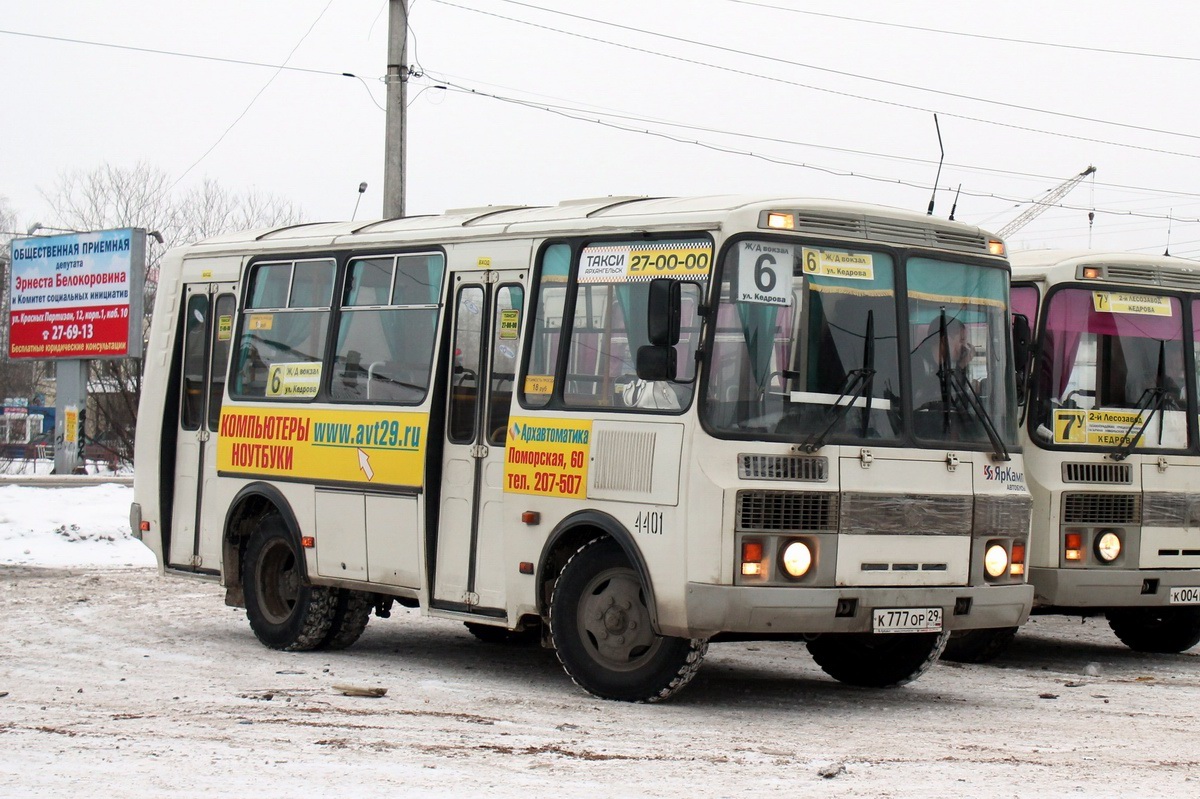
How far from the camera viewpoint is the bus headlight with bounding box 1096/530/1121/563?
12.3 metres

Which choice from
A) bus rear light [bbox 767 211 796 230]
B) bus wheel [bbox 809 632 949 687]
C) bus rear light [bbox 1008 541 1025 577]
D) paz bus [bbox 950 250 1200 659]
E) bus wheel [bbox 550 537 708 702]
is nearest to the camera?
bus rear light [bbox 767 211 796 230]

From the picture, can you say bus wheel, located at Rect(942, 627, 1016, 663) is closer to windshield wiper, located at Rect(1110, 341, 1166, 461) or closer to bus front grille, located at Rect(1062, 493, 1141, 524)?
bus front grille, located at Rect(1062, 493, 1141, 524)

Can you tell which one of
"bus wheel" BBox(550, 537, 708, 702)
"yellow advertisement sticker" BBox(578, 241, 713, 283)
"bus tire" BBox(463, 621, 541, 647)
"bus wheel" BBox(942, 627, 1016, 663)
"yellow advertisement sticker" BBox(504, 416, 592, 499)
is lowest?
"bus tire" BBox(463, 621, 541, 647)

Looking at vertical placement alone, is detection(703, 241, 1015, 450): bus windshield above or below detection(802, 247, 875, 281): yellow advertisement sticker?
below

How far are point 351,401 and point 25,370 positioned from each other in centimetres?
7558

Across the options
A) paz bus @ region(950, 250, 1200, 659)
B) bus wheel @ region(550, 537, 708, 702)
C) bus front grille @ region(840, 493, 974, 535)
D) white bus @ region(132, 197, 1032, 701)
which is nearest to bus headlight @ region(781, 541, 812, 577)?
white bus @ region(132, 197, 1032, 701)

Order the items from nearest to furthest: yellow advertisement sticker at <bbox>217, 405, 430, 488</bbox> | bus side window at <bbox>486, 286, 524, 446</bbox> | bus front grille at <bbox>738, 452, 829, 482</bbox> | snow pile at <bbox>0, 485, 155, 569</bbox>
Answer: bus front grille at <bbox>738, 452, 829, 482</bbox>, bus side window at <bbox>486, 286, 524, 446</bbox>, yellow advertisement sticker at <bbox>217, 405, 430, 488</bbox>, snow pile at <bbox>0, 485, 155, 569</bbox>

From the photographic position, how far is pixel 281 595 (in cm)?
1274

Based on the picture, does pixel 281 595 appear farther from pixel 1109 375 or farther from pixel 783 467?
pixel 1109 375

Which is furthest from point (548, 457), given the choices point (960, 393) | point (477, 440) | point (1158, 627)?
→ point (1158, 627)

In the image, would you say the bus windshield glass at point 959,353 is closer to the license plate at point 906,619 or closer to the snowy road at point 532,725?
the license plate at point 906,619

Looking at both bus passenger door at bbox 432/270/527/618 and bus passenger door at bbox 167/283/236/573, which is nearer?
bus passenger door at bbox 432/270/527/618

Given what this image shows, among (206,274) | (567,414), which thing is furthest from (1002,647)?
(206,274)

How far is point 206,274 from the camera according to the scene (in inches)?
535
